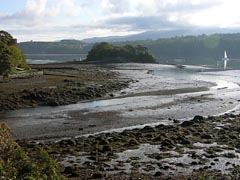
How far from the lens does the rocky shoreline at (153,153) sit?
18.5m

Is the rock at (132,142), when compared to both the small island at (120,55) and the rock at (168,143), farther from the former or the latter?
the small island at (120,55)

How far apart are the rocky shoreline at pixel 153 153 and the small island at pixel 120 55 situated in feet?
332

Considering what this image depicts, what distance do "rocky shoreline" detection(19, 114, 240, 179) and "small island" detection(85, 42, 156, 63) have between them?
332 ft

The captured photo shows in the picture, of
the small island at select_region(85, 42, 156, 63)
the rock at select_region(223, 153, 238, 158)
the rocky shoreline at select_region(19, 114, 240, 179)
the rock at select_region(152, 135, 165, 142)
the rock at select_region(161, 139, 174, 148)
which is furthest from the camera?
the small island at select_region(85, 42, 156, 63)

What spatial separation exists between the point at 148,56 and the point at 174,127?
103m

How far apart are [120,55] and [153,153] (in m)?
112

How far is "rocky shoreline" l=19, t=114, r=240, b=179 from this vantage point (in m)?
18.5

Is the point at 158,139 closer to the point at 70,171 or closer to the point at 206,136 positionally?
the point at 206,136

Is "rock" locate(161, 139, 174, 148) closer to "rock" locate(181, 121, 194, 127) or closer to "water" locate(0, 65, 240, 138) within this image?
"rock" locate(181, 121, 194, 127)

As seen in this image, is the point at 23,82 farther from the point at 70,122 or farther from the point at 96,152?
the point at 96,152

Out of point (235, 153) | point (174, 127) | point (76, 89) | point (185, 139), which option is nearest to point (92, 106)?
point (76, 89)

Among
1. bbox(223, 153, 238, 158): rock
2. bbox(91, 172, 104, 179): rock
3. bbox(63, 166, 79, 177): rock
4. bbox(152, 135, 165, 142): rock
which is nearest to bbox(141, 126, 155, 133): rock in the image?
bbox(152, 135, 165, 142): rock

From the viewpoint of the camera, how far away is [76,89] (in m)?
48.8

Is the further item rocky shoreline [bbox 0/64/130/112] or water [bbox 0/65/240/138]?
rocky shoreline [bbox 0/64/130/112]
